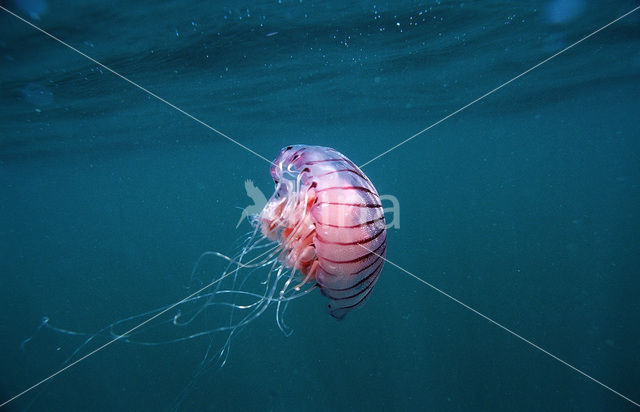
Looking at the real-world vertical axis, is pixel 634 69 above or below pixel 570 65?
below

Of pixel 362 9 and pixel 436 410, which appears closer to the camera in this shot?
pixel 362 9

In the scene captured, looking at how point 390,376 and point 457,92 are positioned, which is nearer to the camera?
point 390,376

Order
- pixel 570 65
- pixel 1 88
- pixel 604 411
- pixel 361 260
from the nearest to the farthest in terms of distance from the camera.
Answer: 1. pixel 361 260
2. pixel 1 88
3. pixel 604 411
4. pixel 570 65

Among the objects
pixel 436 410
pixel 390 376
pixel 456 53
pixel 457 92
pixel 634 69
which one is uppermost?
pixel 456 53

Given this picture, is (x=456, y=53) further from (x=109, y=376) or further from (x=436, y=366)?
(x=109, y=376)

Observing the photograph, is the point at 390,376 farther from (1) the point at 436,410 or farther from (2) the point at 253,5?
(2) the point at 253,5

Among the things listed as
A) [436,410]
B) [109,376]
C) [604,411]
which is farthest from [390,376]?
[109,376]

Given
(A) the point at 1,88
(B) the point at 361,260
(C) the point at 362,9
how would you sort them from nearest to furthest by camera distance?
(B) the point at 361,260, (C) the point at 362,9, (A) the point at 1,88

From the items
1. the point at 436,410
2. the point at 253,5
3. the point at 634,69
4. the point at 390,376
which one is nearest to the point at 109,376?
the point at 390,376

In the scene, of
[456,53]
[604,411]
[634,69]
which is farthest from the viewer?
[634,69]
